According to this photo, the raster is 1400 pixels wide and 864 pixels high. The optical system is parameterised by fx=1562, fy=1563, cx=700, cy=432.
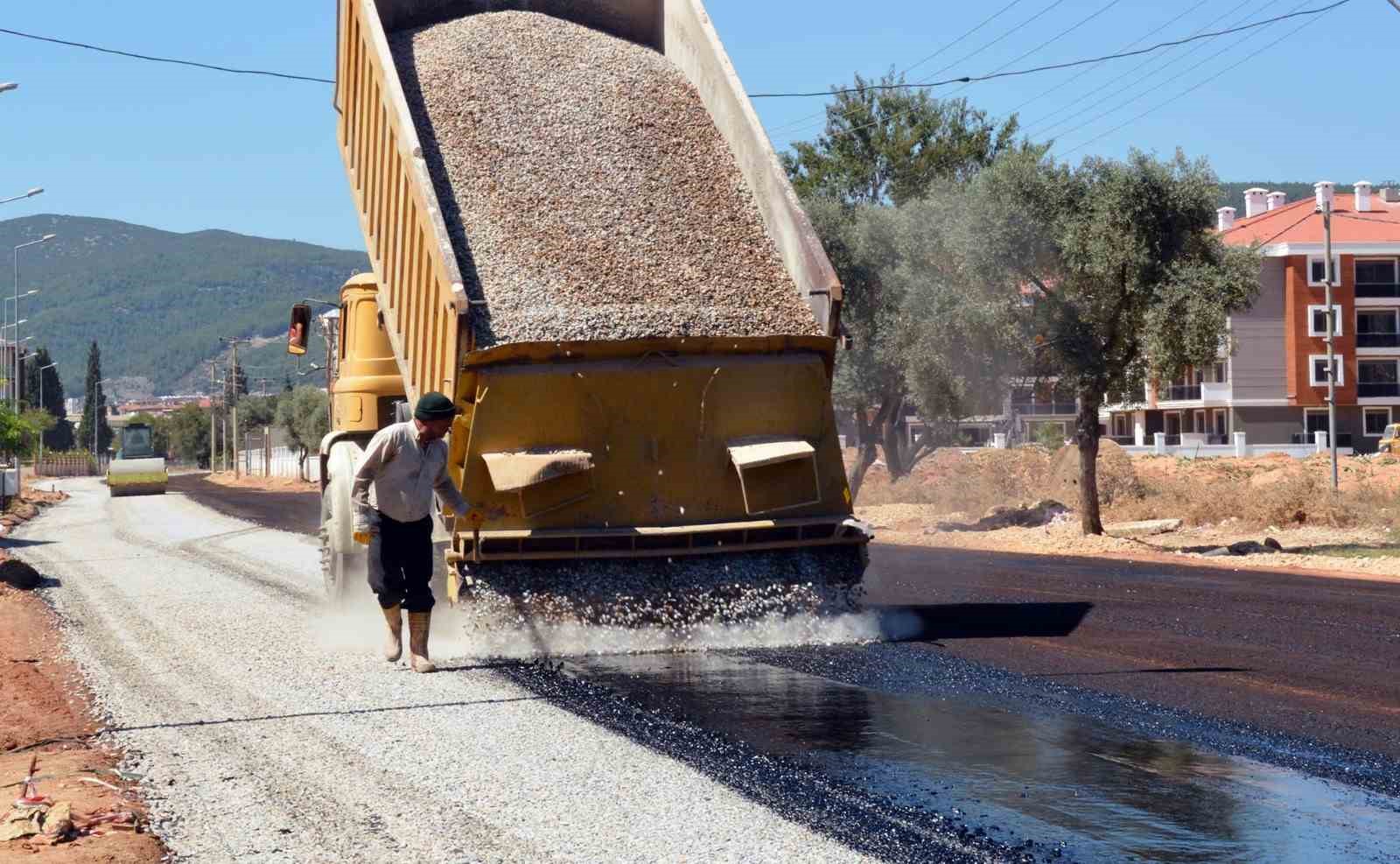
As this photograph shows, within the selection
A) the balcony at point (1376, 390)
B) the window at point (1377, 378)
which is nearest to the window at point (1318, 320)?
the window at point (1377, 378)

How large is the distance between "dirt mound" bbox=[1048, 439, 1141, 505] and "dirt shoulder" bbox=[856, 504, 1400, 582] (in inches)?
113

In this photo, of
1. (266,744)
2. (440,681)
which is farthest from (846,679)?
(266,744)

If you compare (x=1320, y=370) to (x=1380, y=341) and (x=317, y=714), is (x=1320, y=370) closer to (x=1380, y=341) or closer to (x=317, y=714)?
(x=1380, y=341)

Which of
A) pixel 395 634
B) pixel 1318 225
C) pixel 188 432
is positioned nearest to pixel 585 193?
pixel 395 634

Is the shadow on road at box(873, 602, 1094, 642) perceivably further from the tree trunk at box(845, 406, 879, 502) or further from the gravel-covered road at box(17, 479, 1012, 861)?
the tree trunk at box(845, 406, 879, 502)

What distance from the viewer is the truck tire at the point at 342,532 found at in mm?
11164

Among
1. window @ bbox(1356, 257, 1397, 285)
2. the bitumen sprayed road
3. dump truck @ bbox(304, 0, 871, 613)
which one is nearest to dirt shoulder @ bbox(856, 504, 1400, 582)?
the bitumen sprayed road

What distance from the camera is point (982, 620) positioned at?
1130 cm

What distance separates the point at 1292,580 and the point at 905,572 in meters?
3.73

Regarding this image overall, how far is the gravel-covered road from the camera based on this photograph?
5.05 meters

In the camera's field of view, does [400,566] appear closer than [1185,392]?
Yes

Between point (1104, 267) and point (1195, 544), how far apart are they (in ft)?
14.9

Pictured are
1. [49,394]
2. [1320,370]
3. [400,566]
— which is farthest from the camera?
[49,394]

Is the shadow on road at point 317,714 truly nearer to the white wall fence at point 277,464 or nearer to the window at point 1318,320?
the window at point 1318,320
